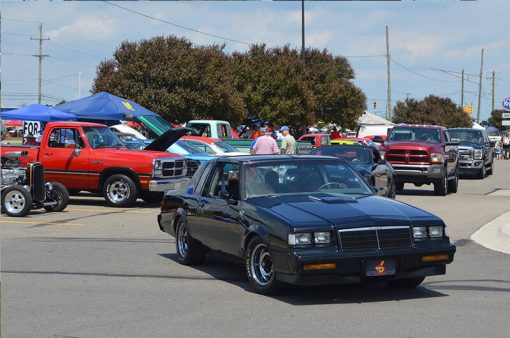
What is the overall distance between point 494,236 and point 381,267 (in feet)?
20.9

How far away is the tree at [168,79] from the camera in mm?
36469

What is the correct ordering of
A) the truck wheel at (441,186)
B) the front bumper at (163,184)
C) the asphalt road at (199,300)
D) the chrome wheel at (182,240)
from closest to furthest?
the asphalt road at (199,300) → the chrome wheel at (182,240) → the front bumper at (163,184) → the truck wheel at (441,186)

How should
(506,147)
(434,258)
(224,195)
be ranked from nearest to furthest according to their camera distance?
(434,258) → (224,195) → (506,147)

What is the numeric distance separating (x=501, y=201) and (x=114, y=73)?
72.7 ft

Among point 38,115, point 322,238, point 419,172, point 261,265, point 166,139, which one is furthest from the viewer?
point 38,115

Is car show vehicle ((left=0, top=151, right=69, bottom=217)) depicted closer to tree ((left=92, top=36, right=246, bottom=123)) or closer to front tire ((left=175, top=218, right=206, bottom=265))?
front tire ((left=175, top=218, right=206, bottom=265))

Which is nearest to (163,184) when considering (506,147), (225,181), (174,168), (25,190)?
(174,168)

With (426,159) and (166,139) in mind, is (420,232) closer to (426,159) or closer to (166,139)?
(166,139)

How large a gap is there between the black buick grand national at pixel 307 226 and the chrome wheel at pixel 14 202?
7.37 meters

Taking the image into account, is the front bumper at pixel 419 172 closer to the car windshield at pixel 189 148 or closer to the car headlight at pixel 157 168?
the car windshield at pixel 189 148

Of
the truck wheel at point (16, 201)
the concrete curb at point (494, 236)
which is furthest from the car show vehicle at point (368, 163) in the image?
the truck wheel at point (16, 201)

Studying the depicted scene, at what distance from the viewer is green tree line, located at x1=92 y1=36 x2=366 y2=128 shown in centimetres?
3672

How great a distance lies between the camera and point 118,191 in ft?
61.9

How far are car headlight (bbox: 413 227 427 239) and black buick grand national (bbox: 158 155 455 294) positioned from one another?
0.04ft
